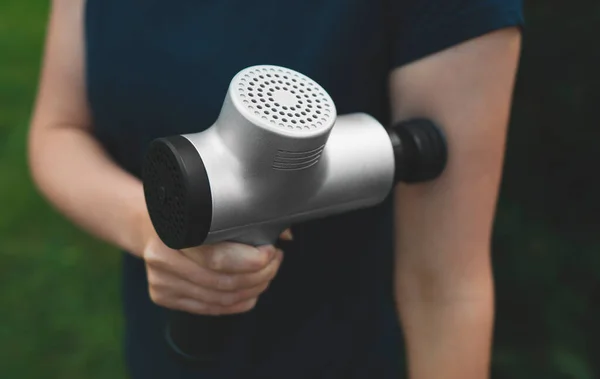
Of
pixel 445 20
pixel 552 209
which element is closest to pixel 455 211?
pixel 445 20

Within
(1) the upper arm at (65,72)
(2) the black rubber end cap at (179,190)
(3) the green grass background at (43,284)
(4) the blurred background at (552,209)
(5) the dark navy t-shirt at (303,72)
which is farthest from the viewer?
(3) the green grass background at (43,284)

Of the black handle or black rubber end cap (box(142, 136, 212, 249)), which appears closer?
black rubber end cap (box(142, 136, 212, 249))

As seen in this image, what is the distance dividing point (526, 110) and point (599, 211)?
0.20 meters

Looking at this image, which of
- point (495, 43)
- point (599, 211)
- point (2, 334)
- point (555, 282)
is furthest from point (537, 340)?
point (2, 334)

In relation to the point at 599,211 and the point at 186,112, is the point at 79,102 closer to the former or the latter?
the point at 186,112

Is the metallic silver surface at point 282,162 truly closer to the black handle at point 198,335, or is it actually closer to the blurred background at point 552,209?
the black handle at point 198,335

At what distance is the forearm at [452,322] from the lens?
605 mm

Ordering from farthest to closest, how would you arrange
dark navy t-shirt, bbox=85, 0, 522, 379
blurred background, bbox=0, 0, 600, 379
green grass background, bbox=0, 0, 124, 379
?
green grass background, bbox=0, 0, 124, 379, blurred background, bbox=0, 0, 600, 379, dark navy t-shirt, bbox=85, 0, 522, 379

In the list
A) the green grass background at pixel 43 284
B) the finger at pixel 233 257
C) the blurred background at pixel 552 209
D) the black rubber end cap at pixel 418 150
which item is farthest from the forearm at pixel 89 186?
the green grass background at pixel 43 284

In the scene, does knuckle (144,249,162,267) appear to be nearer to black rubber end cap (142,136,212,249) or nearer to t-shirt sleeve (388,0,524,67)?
black rubber end cap (142,136,212,249)

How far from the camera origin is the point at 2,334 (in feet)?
5.29

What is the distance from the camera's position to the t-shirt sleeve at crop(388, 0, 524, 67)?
51cm

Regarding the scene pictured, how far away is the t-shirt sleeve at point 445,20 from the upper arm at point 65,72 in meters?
0.34

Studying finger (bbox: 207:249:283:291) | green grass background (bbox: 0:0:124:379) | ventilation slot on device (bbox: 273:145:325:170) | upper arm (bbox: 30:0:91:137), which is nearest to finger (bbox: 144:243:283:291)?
finger (bbox: 207:249:283:291)
